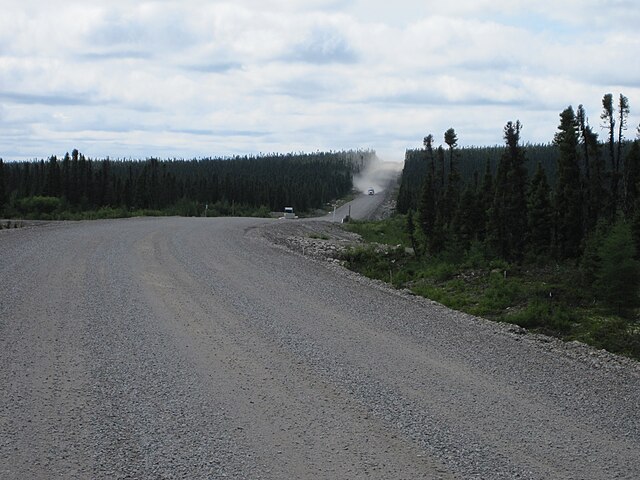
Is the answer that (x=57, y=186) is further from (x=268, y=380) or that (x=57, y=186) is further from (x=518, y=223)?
(x=268, y=380)

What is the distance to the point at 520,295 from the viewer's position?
1509 cm

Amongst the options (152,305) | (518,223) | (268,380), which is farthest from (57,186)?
(268,380)

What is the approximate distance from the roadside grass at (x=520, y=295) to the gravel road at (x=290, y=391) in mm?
1173

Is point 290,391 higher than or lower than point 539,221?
lower

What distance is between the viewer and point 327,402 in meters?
6.92

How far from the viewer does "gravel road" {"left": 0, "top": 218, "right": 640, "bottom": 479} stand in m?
5.42

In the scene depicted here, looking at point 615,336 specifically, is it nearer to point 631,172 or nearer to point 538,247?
point 538,247

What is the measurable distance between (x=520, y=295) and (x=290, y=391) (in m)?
9.12

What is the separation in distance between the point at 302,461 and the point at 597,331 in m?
7.95

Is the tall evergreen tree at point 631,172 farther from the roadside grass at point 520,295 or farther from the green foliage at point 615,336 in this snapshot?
the green foliage at point 615,336

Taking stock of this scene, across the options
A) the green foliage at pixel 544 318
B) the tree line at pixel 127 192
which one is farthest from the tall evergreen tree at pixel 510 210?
the tree line at pixel 127 192

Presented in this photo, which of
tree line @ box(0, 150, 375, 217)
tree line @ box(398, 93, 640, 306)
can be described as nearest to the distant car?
tree line @ box(0, 150, 375, 217)

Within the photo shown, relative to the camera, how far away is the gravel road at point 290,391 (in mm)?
5418

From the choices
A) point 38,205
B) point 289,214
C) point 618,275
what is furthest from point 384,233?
point 618,275
